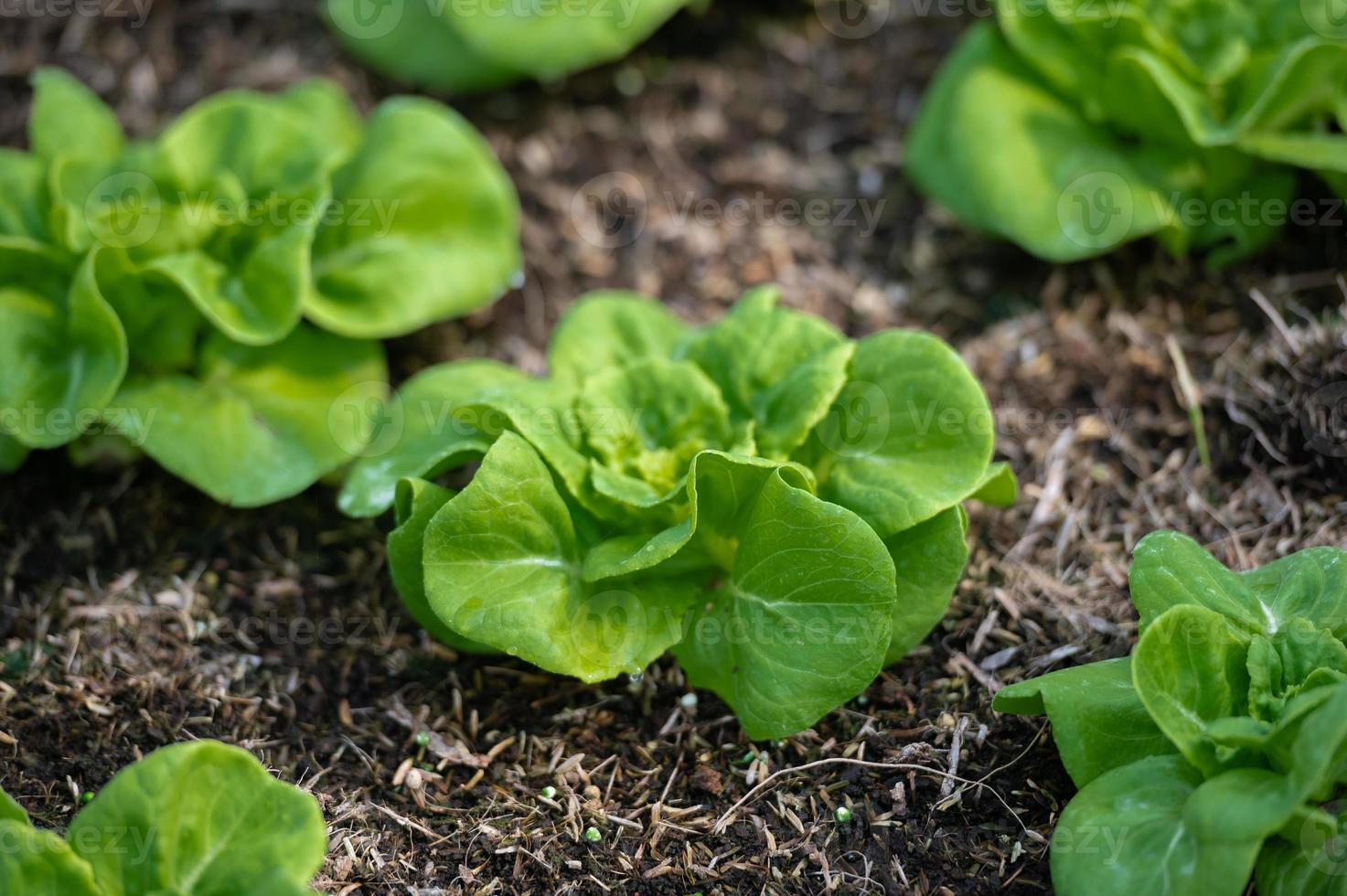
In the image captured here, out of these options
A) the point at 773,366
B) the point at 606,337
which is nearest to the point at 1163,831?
the point at 773,366

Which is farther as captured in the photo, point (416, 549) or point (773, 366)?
point (773, 366)

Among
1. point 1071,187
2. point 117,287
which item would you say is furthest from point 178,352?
point 1071,187

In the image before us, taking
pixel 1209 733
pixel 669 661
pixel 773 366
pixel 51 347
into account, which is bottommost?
pixel 669 661

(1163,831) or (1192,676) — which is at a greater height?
(1192,676)

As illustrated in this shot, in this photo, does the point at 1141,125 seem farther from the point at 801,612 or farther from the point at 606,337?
the point at 801,612

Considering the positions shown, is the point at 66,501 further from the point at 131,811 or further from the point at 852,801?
the point at 852,801

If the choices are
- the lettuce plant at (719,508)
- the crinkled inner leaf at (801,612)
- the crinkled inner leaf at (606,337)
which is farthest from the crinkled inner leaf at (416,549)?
the crinkled inner leaf at (801,612)
